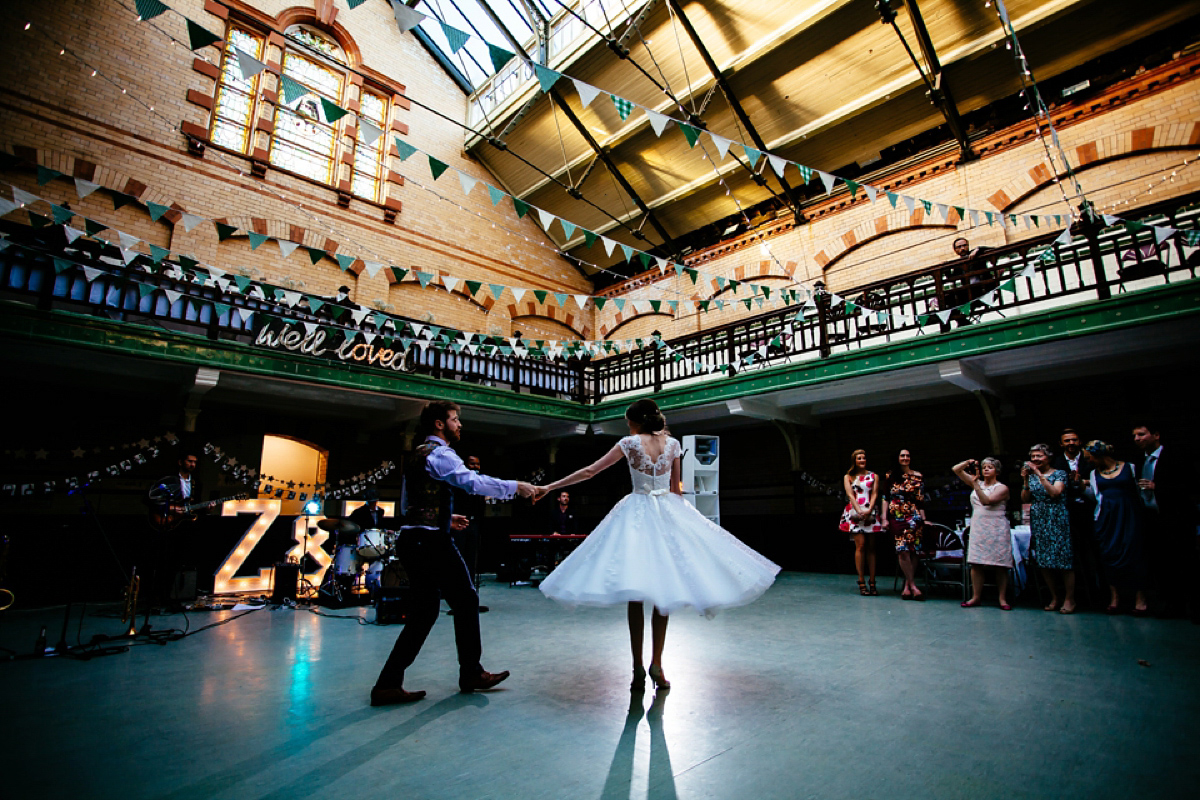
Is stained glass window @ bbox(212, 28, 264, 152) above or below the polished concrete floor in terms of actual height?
above

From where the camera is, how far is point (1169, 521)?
15.7ft

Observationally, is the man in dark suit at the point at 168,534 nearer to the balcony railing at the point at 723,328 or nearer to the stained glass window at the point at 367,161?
the balcony railing at the point at 723,328

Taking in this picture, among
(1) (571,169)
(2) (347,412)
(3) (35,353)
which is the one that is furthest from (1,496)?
(1) (571,169)

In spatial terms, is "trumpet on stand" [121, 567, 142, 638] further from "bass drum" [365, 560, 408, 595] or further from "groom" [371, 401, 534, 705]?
"groom" [371, 401, 534, 705]

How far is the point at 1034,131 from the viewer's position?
943 centimetres

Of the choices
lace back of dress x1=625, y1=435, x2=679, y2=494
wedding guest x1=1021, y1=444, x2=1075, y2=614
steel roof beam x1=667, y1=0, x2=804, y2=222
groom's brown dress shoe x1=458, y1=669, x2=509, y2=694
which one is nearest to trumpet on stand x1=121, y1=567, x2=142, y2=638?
groom's brown dress shoe x1=458, y1=669, x2=509, y2=694

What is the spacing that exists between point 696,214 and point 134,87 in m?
11.0

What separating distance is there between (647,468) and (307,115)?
1095cm

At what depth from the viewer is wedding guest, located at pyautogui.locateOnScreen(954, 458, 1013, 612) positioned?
544 centimetres

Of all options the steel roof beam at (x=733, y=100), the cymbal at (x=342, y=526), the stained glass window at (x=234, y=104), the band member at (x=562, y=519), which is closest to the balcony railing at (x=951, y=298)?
the steel roof beam at (x=733, y=100)

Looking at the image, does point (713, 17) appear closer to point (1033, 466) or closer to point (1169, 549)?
point (1033, 466)

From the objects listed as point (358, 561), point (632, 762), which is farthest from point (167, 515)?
point (632, 762)

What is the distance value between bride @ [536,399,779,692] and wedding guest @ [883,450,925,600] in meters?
4.05

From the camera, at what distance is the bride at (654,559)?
268 centimetres
